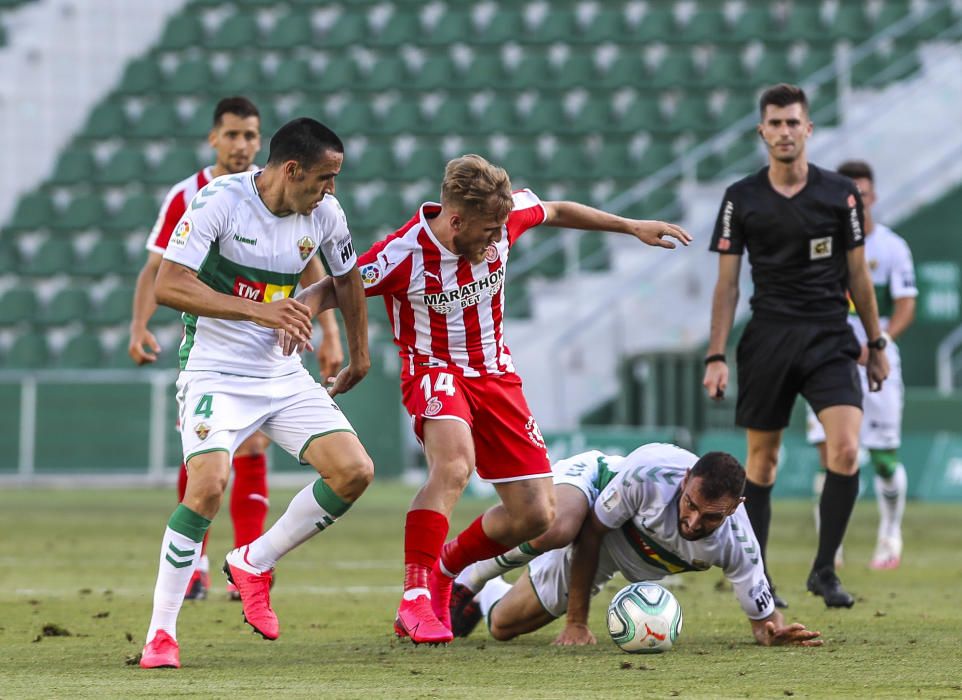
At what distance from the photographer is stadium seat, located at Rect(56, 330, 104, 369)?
1970cm

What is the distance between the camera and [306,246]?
558 cm

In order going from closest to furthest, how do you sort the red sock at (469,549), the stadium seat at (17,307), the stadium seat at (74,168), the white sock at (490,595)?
the red sock at (469,549)
the white sock at (490,595)
the stadium seat at (17,307)
the stadium seat at (74,168)

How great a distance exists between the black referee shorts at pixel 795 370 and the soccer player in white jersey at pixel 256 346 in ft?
6.94

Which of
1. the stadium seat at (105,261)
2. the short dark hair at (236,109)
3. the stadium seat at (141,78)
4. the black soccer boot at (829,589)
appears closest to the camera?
the black soccer boot at (829,589)

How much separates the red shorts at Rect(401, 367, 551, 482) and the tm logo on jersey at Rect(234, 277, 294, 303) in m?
0.69

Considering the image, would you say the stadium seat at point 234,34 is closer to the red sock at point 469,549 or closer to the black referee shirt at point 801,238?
the black referee shirt at point 801,238

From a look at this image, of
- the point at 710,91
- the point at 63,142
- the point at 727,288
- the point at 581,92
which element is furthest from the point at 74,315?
the point at 727,288

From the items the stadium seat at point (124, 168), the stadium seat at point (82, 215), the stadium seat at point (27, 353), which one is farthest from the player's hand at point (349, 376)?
the stadium seat at point (124, 168)

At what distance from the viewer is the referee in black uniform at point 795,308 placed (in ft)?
23.0

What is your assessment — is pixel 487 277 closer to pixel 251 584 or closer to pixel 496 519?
pixel 496 519

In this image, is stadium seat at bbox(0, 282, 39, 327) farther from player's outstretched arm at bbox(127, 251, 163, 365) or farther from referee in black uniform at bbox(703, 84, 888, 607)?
referee in black uniform at bbox(703, 84, 888, 607)

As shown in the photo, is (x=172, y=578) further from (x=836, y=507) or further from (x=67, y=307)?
(x=67, y=307)

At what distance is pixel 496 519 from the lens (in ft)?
19.4

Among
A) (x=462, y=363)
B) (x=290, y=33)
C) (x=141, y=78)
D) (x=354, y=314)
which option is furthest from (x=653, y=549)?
(x=141, y=78)
